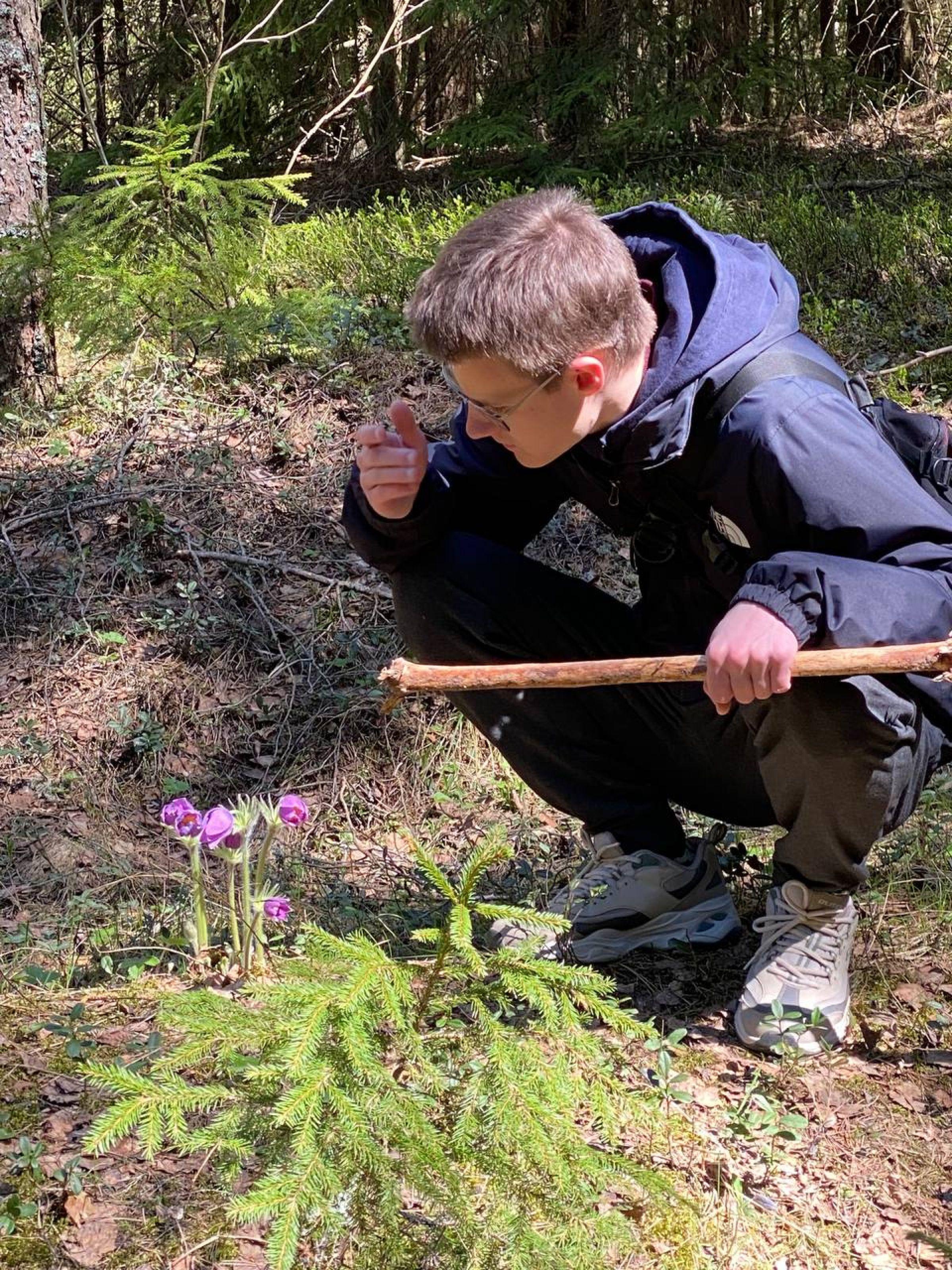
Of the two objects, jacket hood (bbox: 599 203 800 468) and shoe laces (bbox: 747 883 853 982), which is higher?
jacket hood (bbox: 599 203 800 468)

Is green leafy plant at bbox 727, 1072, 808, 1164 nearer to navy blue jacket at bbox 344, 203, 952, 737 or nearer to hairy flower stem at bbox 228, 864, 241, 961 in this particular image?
navy blue jacket at bbox 344, 203, 952, 737

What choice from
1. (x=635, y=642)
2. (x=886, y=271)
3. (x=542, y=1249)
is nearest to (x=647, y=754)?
(x=635, y=642)

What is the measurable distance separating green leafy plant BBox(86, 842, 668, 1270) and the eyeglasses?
899mm

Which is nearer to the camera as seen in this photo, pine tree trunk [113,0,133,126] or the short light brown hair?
the short light brown hair

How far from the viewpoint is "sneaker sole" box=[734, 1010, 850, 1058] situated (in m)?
2.44

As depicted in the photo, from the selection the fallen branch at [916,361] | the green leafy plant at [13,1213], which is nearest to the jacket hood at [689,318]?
the green leafy plant at [13,1213]

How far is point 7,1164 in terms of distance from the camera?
77.6 inches

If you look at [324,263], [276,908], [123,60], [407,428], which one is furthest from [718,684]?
[123,60]

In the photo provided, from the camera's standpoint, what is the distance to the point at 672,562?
2.65 metres

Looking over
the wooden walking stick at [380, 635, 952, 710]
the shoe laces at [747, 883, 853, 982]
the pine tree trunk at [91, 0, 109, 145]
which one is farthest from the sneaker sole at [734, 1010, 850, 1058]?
the pine tree trunk at [91, 0, 109, 145]

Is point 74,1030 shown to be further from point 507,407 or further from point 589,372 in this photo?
point 589,372

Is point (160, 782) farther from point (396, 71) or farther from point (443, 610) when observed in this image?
point (396, 71)

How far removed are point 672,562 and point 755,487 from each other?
1.45ft

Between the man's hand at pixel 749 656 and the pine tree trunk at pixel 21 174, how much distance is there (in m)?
4.45
